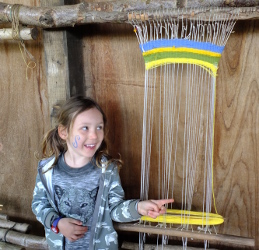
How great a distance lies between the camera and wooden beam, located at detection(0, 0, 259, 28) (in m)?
1.05

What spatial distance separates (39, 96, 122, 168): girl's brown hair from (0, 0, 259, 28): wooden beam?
0.27 metres

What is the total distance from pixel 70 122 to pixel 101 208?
1.04ft

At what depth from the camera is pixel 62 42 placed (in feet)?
4.26

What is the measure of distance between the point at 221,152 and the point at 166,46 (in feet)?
1.57

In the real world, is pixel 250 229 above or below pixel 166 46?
below

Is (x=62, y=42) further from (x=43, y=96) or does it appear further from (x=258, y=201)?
(x=258, y=201)

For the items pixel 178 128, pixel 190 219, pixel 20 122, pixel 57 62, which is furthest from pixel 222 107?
pixel 20 122

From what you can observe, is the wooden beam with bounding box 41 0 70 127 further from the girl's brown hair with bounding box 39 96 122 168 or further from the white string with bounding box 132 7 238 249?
the white string with bounding box 132 7 238 249

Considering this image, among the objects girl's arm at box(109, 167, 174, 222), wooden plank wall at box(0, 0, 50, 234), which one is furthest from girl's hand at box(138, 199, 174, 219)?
wooden plank wall at box(0, 0, 50, 234)

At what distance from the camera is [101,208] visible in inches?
47.4

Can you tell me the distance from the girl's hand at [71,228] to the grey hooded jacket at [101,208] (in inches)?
1.8

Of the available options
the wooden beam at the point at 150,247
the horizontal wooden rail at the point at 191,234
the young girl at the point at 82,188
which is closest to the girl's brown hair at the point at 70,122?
the young girl at the point at 82,188

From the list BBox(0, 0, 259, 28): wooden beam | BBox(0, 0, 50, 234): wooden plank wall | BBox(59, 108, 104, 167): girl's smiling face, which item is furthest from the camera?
BBox(0, 0, 50, 234): wooden plank wall

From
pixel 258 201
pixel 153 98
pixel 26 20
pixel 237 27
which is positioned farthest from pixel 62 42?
pixel 258 201
